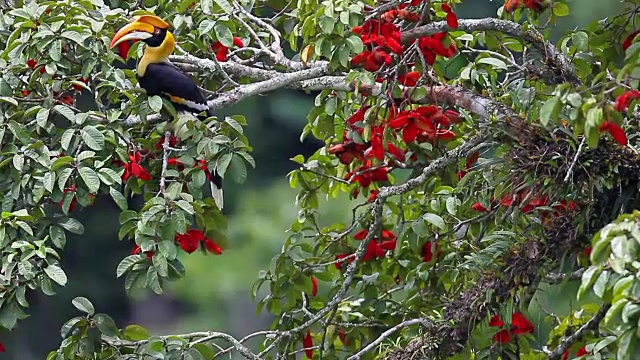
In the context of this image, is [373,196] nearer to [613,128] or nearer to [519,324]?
[519,324]

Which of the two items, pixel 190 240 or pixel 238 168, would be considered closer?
pixel 238 168

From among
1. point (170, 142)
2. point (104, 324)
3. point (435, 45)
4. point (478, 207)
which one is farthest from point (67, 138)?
point (478, 207)

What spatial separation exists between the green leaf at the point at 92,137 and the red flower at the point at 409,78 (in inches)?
22.4

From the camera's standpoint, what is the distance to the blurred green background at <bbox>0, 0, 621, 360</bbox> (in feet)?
17.0

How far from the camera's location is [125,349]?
7.03ft

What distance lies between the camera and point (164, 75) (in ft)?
8.36

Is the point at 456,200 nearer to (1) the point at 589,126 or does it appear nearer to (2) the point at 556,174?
(2) the point at 556,174

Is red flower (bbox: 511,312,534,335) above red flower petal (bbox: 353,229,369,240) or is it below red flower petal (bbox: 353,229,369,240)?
below

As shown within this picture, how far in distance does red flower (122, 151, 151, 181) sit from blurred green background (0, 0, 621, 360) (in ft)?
9.30

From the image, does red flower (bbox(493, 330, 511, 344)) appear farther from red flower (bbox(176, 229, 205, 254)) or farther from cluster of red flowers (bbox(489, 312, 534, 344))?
red flower (bbox(176, 229, 205, 254))

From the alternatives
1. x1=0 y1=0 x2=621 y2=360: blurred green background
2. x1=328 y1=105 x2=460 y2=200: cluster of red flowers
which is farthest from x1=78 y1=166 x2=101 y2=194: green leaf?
x1=0 y1=0 x2=621 y2=360: blurred green background

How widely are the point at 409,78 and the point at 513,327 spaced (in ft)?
1.64

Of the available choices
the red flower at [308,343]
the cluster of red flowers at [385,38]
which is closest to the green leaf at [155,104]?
the cluster of red flowers at [385,38]

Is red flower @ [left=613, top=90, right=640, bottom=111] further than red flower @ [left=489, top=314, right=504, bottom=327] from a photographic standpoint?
No
